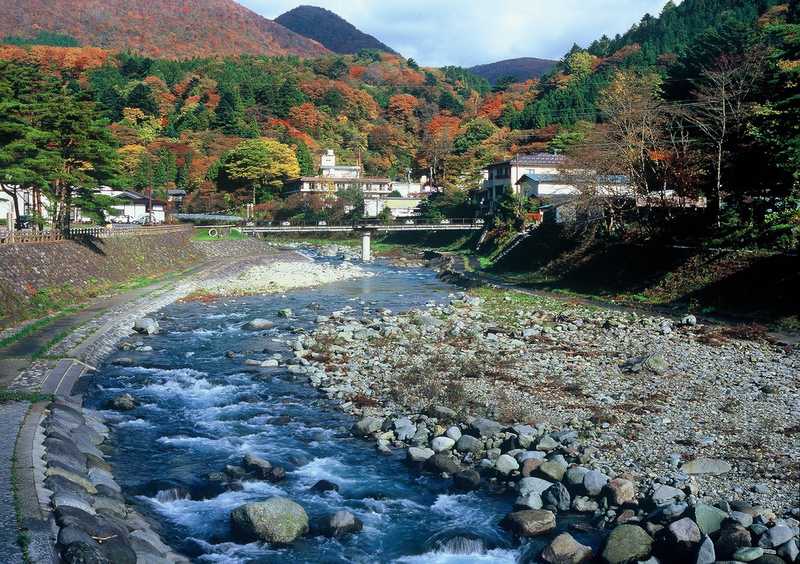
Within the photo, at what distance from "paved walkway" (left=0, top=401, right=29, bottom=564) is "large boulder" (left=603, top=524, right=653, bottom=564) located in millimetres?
6455

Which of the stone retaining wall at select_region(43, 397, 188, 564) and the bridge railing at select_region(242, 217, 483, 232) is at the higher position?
the bridge railing at select_region(242, 217, 483, 232)

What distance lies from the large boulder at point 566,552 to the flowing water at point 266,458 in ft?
1.22

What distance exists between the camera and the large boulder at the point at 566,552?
795cm

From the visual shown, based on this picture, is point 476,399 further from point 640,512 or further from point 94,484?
point 94,484

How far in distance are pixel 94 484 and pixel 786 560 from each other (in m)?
8.96

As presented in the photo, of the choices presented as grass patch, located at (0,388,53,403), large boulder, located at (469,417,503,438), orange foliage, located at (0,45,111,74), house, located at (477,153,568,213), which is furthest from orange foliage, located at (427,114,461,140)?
grass patch, located at (0,388,53,403)

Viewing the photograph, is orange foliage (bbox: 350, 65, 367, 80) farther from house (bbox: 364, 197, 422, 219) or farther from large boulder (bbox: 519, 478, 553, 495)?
large boulder (bbox: 519, 478, 553, 495)

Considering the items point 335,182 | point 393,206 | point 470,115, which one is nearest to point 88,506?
point 393,206

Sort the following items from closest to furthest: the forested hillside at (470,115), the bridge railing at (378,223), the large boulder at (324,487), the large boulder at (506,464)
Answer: the large boulder at (324,487) < the large boulder at (506,464) < the forested hillside at (470,115) < the bridge railing at (378,223)

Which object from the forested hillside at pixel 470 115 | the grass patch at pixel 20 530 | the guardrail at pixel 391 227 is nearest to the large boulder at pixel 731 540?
the grass patch at pixel 20 530

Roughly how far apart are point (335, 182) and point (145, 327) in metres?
53.1

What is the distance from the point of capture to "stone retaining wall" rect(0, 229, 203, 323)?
72.3 feet

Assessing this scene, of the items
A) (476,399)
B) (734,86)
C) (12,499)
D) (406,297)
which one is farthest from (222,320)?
(734,86)

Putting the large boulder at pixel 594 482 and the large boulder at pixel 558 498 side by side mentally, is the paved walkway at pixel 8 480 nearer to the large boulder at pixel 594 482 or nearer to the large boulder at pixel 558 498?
the large boulder at pixel 558 498
